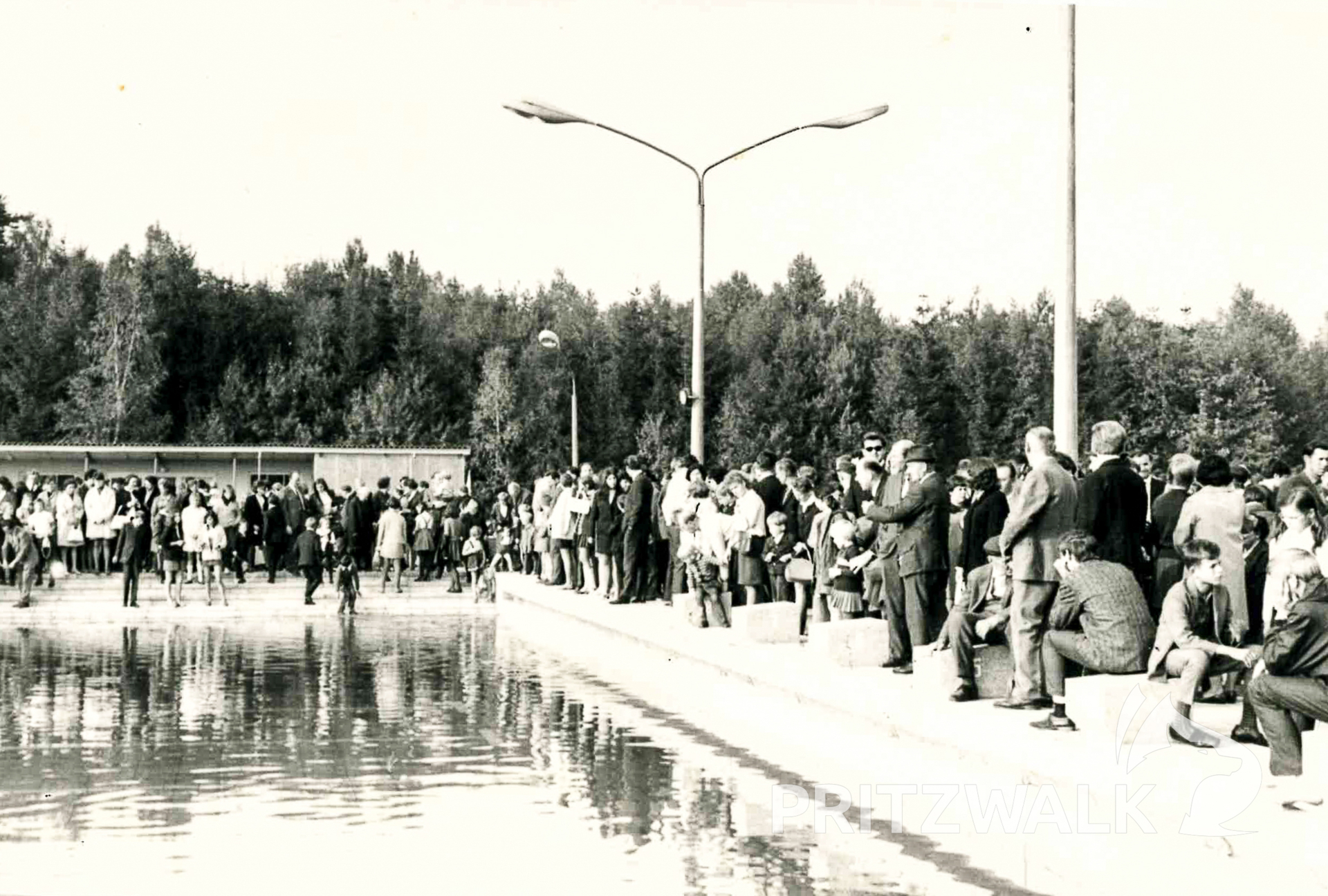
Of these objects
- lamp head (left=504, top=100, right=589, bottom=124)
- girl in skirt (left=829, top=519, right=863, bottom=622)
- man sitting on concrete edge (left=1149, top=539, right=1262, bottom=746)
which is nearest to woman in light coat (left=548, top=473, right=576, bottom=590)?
lamp head (left=504, top=100, right=589, bottom=124)

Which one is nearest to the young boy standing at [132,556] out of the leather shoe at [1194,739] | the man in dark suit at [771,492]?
the man in dark suit at [771,492]

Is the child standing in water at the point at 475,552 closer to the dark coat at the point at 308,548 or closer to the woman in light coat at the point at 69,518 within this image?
the dark coat at the point at 308,548

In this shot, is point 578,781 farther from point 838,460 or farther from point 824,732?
point 838,460

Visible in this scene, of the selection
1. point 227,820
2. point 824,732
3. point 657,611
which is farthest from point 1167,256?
point 227,820

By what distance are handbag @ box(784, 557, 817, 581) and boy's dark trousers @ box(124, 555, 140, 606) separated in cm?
1406

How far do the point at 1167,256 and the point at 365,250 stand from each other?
37.5m

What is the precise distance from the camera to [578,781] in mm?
10633

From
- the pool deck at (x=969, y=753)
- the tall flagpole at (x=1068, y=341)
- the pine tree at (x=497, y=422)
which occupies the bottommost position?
the pool deck at (x=969, y=753)

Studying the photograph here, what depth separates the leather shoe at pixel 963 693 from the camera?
12.6m

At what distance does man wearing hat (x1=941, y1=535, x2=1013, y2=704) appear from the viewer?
12617 millimetres

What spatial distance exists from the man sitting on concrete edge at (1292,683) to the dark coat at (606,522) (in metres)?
16.1

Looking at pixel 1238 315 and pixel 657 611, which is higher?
pixel 1238 315

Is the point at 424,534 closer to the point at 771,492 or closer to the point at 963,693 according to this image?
the point at 771,492

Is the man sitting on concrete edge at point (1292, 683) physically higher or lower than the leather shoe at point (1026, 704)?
higher
